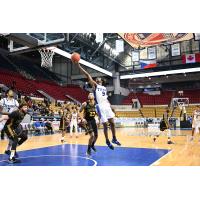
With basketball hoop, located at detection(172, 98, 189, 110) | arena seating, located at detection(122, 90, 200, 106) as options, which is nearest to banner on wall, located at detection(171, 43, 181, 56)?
arena seating, located at detection(122, 90, 200, 106)

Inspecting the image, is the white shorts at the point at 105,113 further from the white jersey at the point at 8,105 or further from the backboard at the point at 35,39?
the backboard at the point at 35,39

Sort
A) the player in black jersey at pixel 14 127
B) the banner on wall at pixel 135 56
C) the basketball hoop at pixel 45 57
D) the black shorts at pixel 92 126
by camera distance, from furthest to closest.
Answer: the banner on wall at pixel 135 56 → the basketball hoop at pixel 45 57 → the black shorts at pixel 92 126 → the player in black jersey at pixel 14 127

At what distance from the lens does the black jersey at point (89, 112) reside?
545 centimetres

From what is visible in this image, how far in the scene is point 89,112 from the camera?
5.47m

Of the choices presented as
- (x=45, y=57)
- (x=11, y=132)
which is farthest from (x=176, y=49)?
(x=11, y=132)

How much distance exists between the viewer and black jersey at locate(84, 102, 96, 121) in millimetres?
5445

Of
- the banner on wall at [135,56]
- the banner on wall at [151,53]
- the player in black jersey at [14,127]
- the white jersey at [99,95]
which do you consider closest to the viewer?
the player in black jersey at [14,127]

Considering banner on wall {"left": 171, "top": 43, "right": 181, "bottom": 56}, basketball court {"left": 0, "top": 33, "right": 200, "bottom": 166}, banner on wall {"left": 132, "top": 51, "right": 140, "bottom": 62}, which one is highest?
banner on wall {"left": 171, "top": 43, "right": 181, "bottom": 56}

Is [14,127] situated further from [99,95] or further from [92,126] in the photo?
[99,95]

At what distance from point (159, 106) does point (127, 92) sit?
3261 millimetres

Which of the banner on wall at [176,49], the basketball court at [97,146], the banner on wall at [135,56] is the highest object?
the banner on wall at [176,49]

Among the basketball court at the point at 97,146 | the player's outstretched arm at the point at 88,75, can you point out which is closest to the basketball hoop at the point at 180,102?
the basketball court at the point at 97,146

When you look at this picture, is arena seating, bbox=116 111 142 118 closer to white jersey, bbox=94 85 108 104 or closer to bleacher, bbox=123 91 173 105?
bleacher, bbox=123 91 173 105
